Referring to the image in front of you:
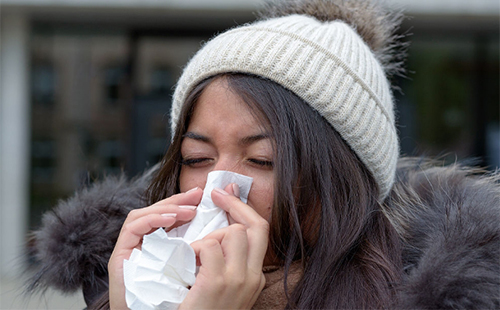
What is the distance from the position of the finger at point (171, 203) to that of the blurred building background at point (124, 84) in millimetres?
5100

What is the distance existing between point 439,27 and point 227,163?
21.7 feet

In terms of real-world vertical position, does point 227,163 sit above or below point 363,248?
above

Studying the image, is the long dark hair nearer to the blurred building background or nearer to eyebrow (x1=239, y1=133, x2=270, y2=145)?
eyebrow (x1=239, y1=133, x2=270, y2=145)

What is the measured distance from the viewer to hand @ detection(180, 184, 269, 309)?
4.21 ft

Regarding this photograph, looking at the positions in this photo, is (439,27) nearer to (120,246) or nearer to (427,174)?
(427,174)

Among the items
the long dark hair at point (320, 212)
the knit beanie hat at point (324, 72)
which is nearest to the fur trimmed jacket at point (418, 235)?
the long dark hair at point (320, 212)

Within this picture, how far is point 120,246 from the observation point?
150 centimetres

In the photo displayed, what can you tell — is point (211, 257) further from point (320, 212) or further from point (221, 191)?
point (320, 212)

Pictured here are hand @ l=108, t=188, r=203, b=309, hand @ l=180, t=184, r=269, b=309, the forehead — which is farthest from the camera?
the forehead

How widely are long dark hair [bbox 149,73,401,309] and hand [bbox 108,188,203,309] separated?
0.93ft

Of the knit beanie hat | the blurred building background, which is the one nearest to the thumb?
the knit beanie hat

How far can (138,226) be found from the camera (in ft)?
4.83

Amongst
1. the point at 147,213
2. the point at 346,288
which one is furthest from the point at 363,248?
the point at 147,213

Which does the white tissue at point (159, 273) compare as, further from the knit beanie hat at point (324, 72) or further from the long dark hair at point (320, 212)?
the knit beanie hat at point (324, 72)
